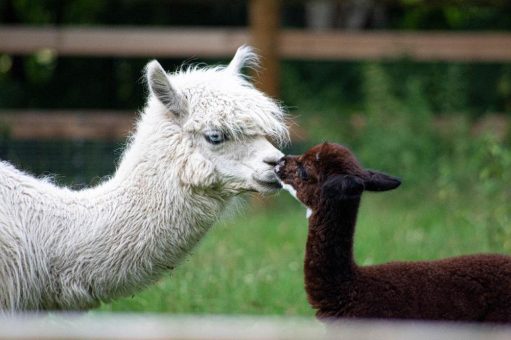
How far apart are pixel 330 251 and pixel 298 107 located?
815cm

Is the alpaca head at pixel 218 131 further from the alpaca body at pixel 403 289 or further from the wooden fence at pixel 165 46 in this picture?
the wooden fence at pixel 165 46

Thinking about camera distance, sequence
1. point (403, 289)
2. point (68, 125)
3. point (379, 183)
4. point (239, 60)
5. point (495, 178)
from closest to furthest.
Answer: point (403, 289) → point (379, 183) → point (239, 60) → point (495, 178) → point (68, 125)

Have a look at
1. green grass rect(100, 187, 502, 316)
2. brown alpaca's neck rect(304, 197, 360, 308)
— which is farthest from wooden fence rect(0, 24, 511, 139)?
brown alpaca's neck rect(304, 197, 360, 308)

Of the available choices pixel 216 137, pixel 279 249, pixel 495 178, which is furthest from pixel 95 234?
pixel 495 178

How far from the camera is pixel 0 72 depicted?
14.5 meters

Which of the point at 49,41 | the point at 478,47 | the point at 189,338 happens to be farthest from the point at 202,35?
the point at 189,338

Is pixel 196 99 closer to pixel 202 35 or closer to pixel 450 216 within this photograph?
pixel 450 216

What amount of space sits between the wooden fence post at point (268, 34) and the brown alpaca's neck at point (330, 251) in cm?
657

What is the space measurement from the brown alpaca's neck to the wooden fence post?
6571 millimetres

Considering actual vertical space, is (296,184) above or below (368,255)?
above

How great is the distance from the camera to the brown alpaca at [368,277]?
15.3 feet

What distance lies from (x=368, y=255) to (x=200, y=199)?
3.08m

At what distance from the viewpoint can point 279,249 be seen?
8.40m

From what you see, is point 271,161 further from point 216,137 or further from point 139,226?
point 139,226
